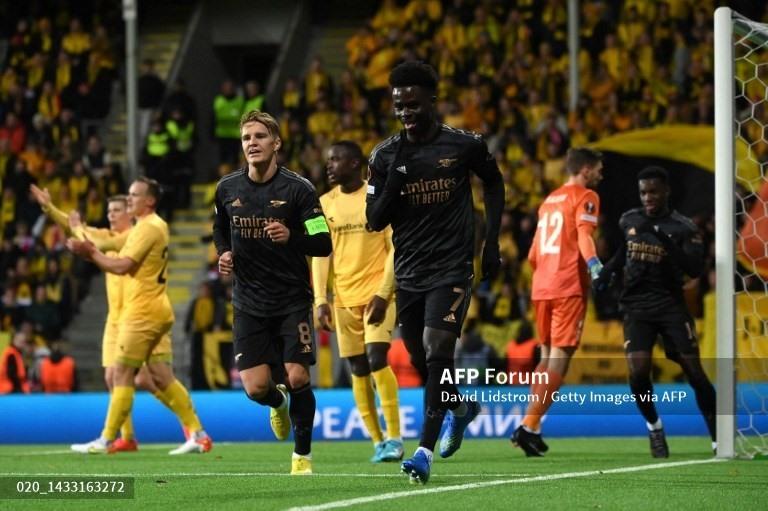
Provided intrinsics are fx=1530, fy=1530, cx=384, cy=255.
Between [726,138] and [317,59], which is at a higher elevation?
[317,59]

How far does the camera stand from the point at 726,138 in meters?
10.9

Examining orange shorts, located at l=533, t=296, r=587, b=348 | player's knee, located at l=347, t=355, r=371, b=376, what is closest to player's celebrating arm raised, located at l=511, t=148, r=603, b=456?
orange shorts, located at l=533, t=296, r=587, b=348

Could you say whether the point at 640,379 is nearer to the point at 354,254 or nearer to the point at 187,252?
the point at 354,254

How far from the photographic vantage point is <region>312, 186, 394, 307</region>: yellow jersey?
11.5 m

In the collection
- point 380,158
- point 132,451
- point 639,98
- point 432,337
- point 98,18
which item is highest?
point 98,18

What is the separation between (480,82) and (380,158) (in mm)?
14126

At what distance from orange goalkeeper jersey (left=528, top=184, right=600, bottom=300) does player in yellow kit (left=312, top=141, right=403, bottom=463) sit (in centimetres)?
129

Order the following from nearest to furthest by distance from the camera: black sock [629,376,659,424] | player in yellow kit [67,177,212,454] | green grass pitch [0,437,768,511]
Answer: green grass pitch [0,437,768,511], black sock [629,376,659,424], player in yellow kit [67,177,212,454]

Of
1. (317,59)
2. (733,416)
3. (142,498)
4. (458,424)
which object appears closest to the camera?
(142,498)

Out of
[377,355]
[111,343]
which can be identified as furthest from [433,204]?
[111,343]

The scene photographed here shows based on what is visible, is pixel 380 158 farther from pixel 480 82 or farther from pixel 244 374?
pixel 480 82

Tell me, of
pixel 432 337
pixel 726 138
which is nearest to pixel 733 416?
pixel 726 138

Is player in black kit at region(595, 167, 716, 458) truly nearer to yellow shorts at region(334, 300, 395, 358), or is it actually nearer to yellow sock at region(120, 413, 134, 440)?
yellow shorts at region(334, 300, 395, 358)

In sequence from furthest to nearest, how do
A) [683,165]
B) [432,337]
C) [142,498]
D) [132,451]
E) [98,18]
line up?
[98,18] → [683,165] → [132,451] → [432,337] → [142,498]
